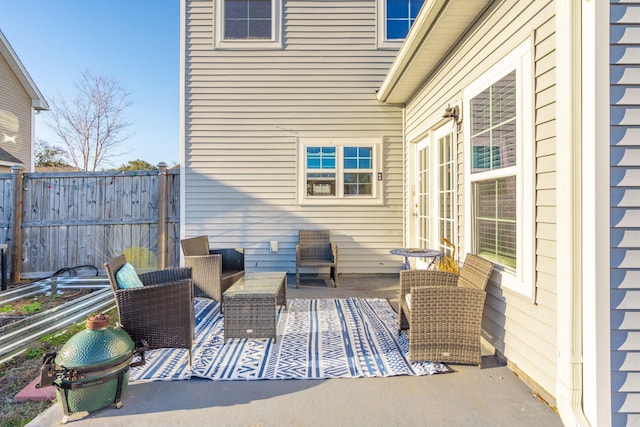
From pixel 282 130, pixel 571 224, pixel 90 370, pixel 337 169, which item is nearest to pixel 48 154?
pixel 282 130

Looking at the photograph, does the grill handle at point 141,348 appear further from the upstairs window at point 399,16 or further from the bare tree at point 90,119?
the bare tree at point 90,119

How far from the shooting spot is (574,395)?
182 cm

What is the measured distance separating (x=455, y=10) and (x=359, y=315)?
9.89ft

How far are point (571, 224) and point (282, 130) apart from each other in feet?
14.8

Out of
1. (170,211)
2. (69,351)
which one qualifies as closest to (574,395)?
(69,351)

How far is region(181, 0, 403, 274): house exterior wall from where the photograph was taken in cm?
562

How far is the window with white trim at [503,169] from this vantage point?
2277 millimetres

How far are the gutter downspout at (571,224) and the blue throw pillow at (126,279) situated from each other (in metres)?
2.86

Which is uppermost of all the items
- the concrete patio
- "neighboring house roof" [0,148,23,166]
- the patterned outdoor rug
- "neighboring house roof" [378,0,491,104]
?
"neighboring house roof" [378,0,491,104]

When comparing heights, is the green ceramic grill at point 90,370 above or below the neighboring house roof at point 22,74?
below

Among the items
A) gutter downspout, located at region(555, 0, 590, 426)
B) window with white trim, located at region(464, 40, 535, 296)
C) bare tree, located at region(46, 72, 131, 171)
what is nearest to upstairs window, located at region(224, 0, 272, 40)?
window with white trim, located at region(464, 40, 535, 296)

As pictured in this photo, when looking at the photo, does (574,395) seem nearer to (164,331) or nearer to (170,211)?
(164,331)

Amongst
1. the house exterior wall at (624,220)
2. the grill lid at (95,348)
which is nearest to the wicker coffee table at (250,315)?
the grill lid at (95,348)

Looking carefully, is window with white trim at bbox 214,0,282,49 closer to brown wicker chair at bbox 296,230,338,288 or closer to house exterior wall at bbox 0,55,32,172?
brown wicker chair at bbox 296,230,338,288
